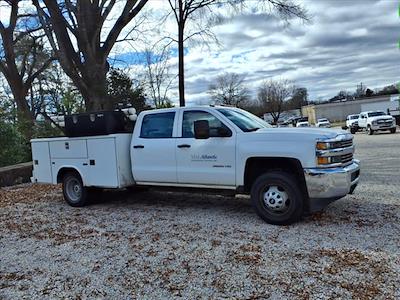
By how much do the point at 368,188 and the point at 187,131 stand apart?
4513 millimetres

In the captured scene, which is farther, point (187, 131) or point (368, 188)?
point (368, 188)

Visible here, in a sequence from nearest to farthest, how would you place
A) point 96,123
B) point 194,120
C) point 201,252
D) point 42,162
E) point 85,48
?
point 201,252
point 194,120
point 96,123
point 42,162
point 85,48

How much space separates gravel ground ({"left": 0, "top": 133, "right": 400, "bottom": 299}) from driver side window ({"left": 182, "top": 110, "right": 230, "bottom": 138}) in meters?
1.48

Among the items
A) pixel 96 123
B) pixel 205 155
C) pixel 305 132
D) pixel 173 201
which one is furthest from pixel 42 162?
pixel 305 132

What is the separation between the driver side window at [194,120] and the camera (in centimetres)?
715

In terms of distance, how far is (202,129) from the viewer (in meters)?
7.04

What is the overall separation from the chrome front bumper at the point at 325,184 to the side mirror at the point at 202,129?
5.90 feet

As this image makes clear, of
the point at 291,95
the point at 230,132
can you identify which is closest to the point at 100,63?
the point at 230,132

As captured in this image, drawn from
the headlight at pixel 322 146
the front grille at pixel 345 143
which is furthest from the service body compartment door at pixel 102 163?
the front grille at pixel 345 143

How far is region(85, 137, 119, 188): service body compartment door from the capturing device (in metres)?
8.18

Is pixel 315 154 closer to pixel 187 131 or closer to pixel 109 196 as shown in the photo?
pixel 187 131

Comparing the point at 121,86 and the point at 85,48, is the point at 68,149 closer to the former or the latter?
the point at 85,48

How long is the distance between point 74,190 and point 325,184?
5.51 meters

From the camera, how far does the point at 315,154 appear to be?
6195 mm
